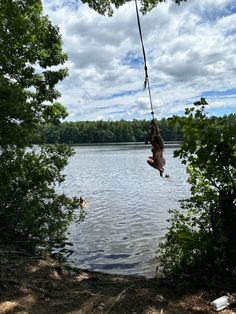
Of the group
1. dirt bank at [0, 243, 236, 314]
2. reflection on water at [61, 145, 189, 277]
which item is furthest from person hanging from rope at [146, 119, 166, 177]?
reflection on water at [61, 145, 189, 277]

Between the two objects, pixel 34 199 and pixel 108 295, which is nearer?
pixel 108 295

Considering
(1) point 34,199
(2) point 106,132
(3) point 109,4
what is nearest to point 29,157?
(1) point 34,199

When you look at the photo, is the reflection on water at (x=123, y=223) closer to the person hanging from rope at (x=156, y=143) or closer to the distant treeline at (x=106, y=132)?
the person hanging from rope at (x=156, y=143)

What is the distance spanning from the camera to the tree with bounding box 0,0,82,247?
950 cm

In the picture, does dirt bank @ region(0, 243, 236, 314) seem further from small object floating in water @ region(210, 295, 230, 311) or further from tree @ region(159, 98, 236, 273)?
tree @ region(159, 98, 236, 273)

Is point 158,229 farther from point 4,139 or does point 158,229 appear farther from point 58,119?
point 4,139

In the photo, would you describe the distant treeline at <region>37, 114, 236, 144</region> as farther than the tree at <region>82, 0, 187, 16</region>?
Yes

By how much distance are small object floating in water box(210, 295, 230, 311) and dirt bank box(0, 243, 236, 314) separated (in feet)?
0.19

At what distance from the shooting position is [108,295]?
17.6ft

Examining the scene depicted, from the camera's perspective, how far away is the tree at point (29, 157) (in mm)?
9500

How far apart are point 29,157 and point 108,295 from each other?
5656mm

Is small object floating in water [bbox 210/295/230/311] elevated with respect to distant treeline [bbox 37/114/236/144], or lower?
lower

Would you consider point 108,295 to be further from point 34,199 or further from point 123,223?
point 123,223

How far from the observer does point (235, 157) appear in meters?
5.45
